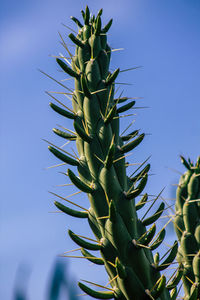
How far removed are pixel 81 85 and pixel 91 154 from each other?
0.48 m

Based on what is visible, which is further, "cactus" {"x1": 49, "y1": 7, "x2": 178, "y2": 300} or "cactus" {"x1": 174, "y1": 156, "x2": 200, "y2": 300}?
"cactus" {"x1": 174, "y1": 156, "x2": 200, "y2": 300}

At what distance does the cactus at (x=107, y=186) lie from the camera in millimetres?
1902

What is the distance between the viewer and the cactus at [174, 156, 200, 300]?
244cm

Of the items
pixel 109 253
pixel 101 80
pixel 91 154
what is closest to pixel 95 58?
pixel 101 80

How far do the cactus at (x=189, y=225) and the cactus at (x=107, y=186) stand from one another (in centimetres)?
34

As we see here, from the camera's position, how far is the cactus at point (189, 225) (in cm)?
244

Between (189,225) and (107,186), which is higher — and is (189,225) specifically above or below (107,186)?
below

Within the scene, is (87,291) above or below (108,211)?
below

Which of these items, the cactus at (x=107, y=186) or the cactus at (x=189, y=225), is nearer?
the cactus at (x=107, y=186)

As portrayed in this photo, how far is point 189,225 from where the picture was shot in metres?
2.52

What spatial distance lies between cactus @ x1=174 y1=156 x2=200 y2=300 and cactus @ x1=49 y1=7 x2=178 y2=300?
336mm

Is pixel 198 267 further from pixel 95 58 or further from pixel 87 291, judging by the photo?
pixel 95 58

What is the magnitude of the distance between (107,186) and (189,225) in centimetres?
88

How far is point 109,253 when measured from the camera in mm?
1941
